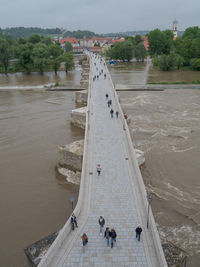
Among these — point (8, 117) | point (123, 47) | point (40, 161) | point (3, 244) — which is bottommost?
point (3, 244)

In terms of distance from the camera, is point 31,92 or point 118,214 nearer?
point 118,214

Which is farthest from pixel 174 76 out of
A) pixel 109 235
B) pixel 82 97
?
pixel 109 235

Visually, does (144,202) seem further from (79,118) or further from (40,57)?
(40,57)

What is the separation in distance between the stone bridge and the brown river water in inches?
90.5

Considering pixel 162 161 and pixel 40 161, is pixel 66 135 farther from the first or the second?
pixel 162 161

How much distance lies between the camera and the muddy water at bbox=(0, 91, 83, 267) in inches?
442

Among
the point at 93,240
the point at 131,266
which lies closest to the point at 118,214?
the point at 93,240

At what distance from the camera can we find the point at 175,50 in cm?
6562

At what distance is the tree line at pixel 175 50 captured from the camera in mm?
57075

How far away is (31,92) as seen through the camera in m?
40.8

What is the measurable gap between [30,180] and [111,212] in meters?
7.26

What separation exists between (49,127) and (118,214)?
16291 mm

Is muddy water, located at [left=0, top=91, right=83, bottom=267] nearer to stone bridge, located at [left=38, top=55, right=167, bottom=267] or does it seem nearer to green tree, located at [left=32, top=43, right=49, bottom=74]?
stone bridge, located at [left=38, top=55, right=167, bottom=267]

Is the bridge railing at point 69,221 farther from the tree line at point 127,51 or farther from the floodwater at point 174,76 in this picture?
the tree line at point 127,51
